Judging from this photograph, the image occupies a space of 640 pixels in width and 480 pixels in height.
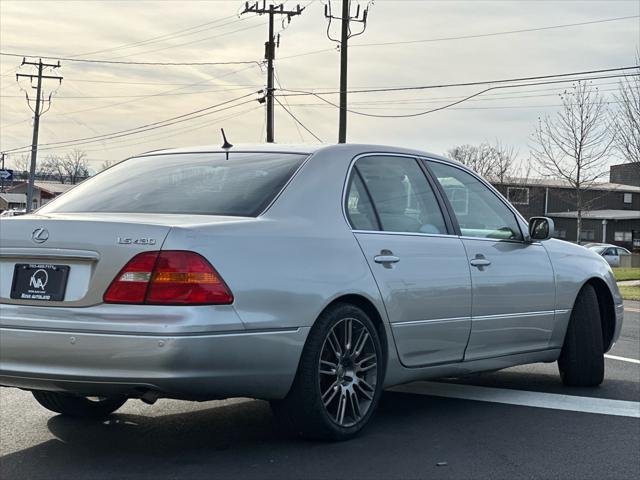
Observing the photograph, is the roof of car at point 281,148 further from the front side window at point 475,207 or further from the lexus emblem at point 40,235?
the lexus emblem at point 40,235

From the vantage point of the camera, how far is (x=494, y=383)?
718 cm

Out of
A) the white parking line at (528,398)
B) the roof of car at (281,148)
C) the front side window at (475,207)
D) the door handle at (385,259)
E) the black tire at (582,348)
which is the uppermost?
the roof of car at (281,148)

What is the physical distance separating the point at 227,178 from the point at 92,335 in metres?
1.34

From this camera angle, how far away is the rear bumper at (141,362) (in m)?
4.15

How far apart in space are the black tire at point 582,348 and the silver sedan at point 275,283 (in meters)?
0.36

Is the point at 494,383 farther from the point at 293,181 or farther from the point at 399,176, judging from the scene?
the point at 293,181

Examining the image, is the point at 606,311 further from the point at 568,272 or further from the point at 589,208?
the point at 589,208

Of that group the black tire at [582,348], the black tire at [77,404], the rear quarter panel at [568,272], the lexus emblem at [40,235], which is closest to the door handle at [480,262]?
the rear quarter panel at [568,272]

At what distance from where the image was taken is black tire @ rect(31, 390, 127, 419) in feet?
17.8

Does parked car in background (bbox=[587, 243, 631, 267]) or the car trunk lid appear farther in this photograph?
parked car in background (bbox=[587, 243, 631, 267])

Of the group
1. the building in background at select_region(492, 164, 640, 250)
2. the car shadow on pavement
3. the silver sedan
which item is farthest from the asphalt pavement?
the building in background at select_region(492, 164, 640, 250)

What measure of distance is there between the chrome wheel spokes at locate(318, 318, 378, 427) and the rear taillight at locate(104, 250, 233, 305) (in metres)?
0.80

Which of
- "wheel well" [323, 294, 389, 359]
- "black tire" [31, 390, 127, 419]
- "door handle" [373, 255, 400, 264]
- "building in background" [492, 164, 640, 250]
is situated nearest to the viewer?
"wheel well" [323, 294, 389, 359]

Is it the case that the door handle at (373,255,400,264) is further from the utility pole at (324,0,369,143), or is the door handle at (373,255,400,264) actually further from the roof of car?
the utility pole at (324,0,369,143)
